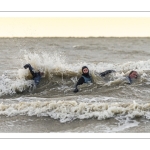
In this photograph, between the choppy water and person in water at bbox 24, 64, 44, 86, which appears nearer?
the choppy water

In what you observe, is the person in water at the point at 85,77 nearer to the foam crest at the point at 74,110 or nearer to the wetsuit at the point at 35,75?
the wetsuit at the point at 35,75

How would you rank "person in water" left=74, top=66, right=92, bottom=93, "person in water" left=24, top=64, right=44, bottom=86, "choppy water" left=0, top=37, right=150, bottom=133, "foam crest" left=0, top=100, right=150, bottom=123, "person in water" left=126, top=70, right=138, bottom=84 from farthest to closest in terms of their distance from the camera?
"person in water" left=126, top=70, right=138, bottom=84 < "person in water" left=24, top=64, right=44, bottom=86 < "person in water" left=74, top=66, right=92, bottom=93 < "foam crest" left=0, top=100, right=150, bottom=123 < "choppy water" left=0, top=37, right=150, bottom=133

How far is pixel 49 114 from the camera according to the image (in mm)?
5539

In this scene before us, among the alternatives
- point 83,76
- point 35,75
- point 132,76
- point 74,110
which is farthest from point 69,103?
point 132,76

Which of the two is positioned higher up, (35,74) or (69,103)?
(35,74)

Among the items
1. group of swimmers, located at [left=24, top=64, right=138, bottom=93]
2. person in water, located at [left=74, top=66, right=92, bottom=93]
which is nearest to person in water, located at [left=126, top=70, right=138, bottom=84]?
group of swimmers, located at [left=24, top=64, right=138, bottom=93]

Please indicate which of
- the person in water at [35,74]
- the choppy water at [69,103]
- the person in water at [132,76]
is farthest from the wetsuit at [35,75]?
the person in water at [132,76]

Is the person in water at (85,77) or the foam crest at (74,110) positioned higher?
the person in water at (85,77)

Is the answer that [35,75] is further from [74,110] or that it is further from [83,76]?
[74,110]

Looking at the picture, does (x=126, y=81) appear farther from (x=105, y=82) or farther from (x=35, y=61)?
(x=35, y=61)

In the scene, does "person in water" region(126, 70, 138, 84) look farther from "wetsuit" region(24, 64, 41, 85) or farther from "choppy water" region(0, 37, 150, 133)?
"wetsuit" region(24, 64, 41, 85)

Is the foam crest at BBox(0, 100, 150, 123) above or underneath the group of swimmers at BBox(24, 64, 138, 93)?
underneath

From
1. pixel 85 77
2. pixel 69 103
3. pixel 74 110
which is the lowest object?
pixel 74 110
